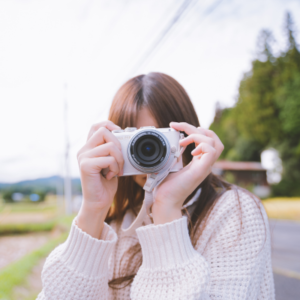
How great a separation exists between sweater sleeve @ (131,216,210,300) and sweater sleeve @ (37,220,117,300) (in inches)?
5.8

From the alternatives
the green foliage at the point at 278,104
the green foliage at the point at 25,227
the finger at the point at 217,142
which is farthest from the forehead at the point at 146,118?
the green foliage at the point at 278,104

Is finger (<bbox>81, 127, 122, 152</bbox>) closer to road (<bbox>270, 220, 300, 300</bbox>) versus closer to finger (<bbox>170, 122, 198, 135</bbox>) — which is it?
finger (<bbox>170, 122, 198, 135</bbox>)

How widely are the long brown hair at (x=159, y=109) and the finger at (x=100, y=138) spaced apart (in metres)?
0.16

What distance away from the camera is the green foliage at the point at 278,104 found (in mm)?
17141

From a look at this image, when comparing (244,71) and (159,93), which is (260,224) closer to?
(159,93)

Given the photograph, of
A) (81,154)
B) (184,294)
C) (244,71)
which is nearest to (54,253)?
(81,154)

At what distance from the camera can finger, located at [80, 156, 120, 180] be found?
3.14 ft

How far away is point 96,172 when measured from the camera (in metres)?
0.98

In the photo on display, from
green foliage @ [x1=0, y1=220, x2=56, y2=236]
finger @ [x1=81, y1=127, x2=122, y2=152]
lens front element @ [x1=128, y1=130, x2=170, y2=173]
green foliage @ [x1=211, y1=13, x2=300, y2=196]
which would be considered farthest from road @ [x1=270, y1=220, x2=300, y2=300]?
green foliage @ [x1=211, y1=13, x2=300, y2=196]

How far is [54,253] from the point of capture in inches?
37.6

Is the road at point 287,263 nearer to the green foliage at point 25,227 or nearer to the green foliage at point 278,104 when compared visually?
the green foliage at point 25,227

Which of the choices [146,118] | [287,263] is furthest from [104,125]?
[287,263]

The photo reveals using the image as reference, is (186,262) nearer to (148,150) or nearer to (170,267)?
(170,267)

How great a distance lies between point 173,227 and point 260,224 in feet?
0.94
